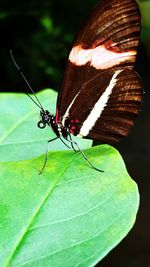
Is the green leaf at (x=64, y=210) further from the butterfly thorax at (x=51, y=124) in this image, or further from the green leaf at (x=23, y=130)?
the butterfly thorax at (x=51, y=124)

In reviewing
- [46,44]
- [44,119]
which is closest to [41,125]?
[44,119]

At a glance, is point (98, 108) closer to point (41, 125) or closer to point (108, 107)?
point (108, 107)

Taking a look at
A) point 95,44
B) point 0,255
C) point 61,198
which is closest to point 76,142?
point 95,44

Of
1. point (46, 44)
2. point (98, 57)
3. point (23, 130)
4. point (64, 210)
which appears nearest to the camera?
point (64, 210)

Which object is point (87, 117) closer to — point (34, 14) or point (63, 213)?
point (63, 213)

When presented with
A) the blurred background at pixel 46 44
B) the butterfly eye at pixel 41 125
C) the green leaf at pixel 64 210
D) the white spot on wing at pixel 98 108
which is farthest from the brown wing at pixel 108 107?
the blurred background at pixel 46 44

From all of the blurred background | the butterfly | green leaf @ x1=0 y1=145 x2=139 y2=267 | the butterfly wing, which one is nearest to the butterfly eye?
the butterfly
